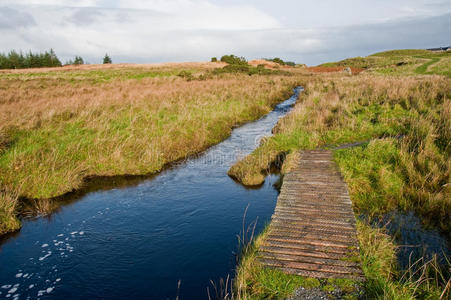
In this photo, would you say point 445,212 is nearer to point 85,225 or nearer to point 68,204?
point 85,225

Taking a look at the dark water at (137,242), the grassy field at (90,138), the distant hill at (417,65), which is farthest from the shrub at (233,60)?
the dark water at (137,242)

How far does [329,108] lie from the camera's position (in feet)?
55.0

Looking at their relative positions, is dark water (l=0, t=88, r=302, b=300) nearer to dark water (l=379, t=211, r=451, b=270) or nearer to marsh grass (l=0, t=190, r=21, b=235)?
marsh grass (l=0, t=190, r=21, b=235)

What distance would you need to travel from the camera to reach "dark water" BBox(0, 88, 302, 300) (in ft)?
18.2

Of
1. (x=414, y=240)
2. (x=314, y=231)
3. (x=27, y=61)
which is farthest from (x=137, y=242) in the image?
(x=27, y=61)

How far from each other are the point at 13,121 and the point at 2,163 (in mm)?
3164

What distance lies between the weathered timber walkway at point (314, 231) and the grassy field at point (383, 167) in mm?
264

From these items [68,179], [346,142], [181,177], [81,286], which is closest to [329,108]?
[346,142]

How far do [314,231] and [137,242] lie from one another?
3.95 m

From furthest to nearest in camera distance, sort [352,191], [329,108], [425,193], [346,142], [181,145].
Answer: [329,108], [181,145], [346,142], [352,191], [425,193]

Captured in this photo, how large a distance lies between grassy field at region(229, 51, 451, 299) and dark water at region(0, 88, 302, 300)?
3.85 ft

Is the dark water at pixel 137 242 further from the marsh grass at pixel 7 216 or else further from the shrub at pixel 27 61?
the shrub at pixel 27 61

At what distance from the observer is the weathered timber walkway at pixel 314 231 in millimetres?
4859

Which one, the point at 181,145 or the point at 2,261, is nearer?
the point at 2,261
